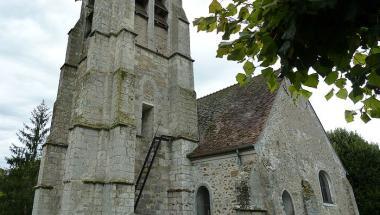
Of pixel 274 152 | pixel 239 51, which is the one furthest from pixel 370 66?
pixel 274 152

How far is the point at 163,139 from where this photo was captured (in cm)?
1328

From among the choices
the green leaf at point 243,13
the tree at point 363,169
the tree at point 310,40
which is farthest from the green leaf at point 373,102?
the tree at point 363,169

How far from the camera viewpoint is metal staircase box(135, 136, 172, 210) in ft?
38.9

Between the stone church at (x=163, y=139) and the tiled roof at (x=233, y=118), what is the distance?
0.21ft

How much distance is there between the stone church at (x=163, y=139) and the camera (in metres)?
10.8

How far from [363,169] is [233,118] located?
38.1ft

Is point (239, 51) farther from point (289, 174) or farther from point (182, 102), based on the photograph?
point (182, 102)

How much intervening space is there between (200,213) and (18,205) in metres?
15.7

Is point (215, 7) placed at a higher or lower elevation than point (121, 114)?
lower

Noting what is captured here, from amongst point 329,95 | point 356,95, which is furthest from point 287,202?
point 356,95

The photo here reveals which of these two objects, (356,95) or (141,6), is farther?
(141,6)

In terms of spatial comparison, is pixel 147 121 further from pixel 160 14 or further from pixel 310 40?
pixel 310 40

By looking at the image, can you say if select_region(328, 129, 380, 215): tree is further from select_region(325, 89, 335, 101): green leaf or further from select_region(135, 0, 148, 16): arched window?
select_region(325, 89, 335, 101): green leaf

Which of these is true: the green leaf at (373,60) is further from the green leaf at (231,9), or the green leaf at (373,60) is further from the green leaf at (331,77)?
the green leaf at (231,9)
